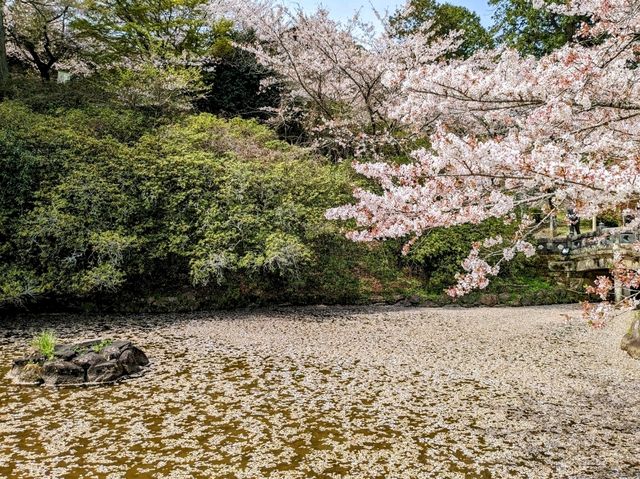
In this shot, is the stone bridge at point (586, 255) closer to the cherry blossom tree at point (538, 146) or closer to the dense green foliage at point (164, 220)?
the dense green foliage at point (164, 220)

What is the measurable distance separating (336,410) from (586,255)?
781cm

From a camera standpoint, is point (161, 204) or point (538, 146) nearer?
point (538, 146)

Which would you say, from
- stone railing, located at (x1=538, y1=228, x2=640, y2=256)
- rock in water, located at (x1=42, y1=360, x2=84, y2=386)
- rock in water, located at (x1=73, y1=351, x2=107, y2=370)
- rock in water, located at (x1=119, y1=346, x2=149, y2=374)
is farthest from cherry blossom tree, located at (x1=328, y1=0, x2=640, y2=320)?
stone railing, located at (x1=538, y1=228, x2=640, y2=256)

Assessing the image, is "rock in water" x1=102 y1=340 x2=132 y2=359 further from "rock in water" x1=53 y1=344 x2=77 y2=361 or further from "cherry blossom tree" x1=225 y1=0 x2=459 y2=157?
"cherry blossom tree" x1=225 y1=0 x2=459 y2=157

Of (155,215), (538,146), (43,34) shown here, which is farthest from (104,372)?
(43,34)

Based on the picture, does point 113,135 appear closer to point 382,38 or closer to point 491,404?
point 382,38

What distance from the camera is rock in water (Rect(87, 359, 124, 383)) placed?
4.66 meters

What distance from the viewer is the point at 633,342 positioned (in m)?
5.85

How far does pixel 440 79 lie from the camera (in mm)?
3566

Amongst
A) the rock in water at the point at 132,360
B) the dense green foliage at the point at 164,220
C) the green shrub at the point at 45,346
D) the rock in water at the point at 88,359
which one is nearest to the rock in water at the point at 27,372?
the green shrub at the point at 45,346

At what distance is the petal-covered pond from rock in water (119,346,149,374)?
0.52ft

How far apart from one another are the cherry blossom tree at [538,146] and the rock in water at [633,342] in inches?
118

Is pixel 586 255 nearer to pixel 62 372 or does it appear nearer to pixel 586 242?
pixel 586 242

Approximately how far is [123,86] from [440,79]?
31.6 ft
